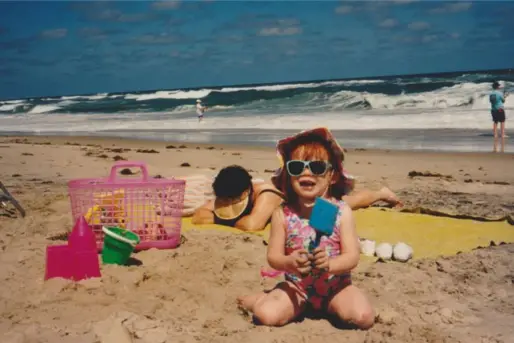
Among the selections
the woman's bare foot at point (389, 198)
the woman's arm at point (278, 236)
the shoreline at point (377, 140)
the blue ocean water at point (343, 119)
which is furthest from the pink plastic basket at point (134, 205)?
the blue ocean water at point (343, 119)

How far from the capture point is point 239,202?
5.46 meters

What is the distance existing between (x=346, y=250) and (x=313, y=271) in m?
0.22

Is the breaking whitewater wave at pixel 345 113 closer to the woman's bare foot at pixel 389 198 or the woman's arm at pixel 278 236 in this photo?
the woman's bare foot at pixel 389 198

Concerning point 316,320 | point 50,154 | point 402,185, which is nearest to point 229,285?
point 316,320

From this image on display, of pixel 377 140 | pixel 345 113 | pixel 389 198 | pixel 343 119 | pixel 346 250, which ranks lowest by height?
pixel 389 198

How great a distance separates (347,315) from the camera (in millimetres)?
2914

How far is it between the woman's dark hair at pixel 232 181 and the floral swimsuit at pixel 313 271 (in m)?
2.27

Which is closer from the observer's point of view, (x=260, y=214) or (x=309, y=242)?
(x=309, y=242)

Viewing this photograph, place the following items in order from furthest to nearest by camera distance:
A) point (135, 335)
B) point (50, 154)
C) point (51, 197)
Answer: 1. point (50, 154)
2. point (51, 197)
3. point (135, 335)

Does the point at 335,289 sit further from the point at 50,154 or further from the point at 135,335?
the point at 50,154

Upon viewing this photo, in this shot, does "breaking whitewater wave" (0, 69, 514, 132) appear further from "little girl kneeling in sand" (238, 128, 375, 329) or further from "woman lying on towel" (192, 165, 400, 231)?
"little girl kneeling in sand" (238, 128, 375, 329)

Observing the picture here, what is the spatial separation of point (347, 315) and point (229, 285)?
3.24ft

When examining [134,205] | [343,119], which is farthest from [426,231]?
[343,119]

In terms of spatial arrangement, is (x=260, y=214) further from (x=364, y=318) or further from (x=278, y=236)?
(x=364, y=318)
